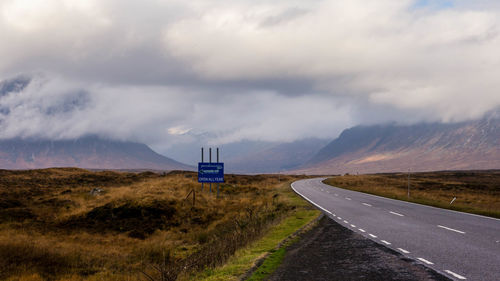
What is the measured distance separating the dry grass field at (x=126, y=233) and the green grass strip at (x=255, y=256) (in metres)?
0.68

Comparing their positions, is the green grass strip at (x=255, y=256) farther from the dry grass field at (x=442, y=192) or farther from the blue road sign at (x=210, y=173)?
the blue road sign at (x=210, y=173)

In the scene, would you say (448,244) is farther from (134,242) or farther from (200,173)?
(200,173)

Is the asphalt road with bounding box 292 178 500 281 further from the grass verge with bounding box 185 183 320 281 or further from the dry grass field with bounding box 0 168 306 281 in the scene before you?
the dry grass field with bounding box 0 168 306 281

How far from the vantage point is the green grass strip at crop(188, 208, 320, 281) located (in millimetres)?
9738

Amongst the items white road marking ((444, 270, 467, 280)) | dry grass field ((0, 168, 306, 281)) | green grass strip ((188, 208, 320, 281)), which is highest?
white road marking ((444, 270, 467, 280))

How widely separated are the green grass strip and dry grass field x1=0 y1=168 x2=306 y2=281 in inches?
26.8

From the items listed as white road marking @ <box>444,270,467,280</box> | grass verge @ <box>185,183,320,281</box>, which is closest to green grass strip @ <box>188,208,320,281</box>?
grass verge @ <box>185,183,320,281</box>

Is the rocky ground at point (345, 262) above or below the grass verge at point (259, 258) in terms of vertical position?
above

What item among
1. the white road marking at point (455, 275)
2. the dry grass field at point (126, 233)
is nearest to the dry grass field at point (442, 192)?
the dry grass field at point (126, 233)

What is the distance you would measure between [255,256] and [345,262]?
98.8 inches

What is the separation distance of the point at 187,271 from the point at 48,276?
6.18 m

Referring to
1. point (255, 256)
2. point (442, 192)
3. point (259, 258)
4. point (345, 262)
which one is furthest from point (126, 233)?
point (442, 192)

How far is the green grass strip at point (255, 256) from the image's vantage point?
9.74m

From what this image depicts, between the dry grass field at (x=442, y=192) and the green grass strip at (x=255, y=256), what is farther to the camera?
the dry grass field at (x=442, y=192)
